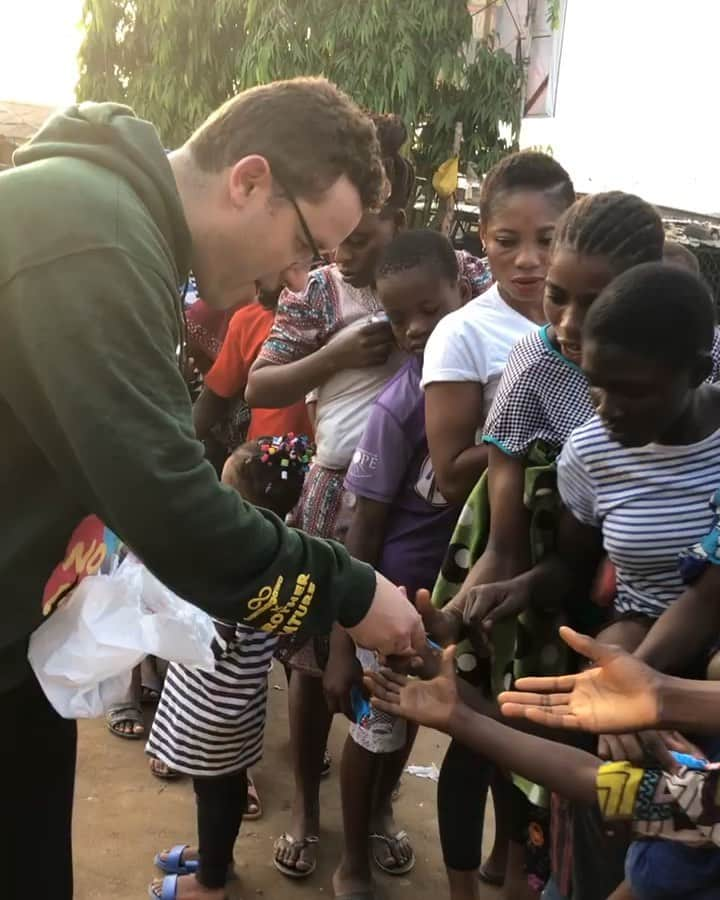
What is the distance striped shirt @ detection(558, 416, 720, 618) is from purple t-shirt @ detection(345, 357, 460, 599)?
63 centimetres

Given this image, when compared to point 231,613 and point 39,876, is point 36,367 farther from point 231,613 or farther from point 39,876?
point 39,876

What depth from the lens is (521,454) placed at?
6.36 feet

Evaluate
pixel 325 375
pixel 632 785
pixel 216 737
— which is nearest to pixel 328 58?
pixel 325 375

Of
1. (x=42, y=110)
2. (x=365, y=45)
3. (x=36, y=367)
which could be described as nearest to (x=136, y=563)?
(x=36, y=367)

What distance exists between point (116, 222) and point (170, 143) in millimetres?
8933

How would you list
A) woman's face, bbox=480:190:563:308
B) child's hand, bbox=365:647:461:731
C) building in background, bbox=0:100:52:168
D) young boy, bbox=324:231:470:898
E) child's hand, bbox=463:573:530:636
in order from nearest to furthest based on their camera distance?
child's hand, bbox=365:647:461:731, child's hand, bbox=463:573:530:636, woman's face, bbox=480:190:563:308, young boy, bbox=324:231:470:898, building in background, bbox=0:100:52:168

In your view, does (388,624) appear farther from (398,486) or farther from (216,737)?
(216,737)

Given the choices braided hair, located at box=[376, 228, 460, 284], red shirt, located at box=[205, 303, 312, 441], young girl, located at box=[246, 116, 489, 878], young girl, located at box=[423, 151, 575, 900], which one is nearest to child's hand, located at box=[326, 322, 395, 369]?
young girl, located at box=[246, 116, 489, 878]

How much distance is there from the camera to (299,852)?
2764 mm

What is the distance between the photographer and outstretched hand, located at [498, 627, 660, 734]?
1441 millimetres

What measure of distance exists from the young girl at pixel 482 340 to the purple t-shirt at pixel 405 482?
0.48 ft

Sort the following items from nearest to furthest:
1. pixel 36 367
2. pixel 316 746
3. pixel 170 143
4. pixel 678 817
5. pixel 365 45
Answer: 1. pixel 36 367
2. pixel 678 817
3. pixel 316 746
4. pixel 365 45
5. pixel 170 143

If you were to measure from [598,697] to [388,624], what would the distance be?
1.26 feet

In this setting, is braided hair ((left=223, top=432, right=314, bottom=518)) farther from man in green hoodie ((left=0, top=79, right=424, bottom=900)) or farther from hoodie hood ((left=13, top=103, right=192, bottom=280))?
hoodie hood ((left=13, top=103, right=192, bottom=280))
